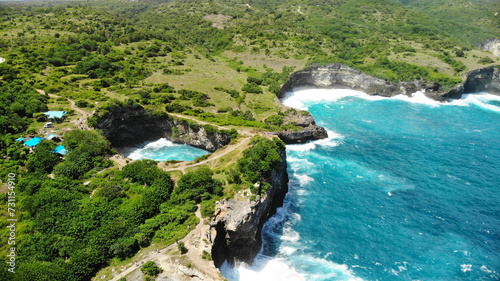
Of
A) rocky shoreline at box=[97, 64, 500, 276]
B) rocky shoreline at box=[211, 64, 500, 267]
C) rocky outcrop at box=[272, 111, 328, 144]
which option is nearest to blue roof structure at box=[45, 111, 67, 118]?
rocky shoreline at box=[97, 64, 500, 276]

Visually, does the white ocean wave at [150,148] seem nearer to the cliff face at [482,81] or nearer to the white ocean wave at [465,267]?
the white ocean wave at [465,267]

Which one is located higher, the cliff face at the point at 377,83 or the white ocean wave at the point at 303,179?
the cliff face at the point at 377,83

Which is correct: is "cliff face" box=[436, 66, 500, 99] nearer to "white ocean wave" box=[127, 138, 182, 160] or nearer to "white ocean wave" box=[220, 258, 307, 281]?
"white ocean wave" box=[220, 258, 307, 281]

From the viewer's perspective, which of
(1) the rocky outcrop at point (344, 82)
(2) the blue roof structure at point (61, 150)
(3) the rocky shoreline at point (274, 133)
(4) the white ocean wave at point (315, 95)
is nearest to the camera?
(3) the rocky shoreline at point (274, 133)

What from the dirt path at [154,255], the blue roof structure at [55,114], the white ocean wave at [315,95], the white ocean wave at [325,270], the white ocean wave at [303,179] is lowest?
the white ocean wave at [325,270]

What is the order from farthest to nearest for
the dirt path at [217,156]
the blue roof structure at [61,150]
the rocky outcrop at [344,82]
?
the rocky outcrop at [344,82] < the dirt path at [217,156] < the blue roof structure at [61,150]

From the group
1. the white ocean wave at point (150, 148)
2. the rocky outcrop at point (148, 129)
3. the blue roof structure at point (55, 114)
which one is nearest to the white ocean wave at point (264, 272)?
the rocky outcrop at point (148, 129)

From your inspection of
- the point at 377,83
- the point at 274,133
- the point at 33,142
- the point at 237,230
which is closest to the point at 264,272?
the point at 237,230

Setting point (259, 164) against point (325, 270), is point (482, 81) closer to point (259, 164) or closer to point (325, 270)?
point (259, 164)
